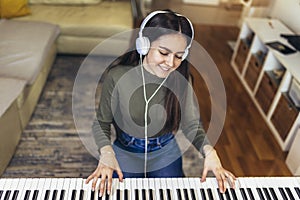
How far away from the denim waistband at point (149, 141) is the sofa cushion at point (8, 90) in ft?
2.32

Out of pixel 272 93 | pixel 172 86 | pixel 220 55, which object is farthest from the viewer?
pixel 220 55

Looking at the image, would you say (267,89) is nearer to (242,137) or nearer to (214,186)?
(242,137)

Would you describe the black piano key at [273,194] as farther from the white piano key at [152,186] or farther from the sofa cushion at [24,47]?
the sofa cushion at [24,47]

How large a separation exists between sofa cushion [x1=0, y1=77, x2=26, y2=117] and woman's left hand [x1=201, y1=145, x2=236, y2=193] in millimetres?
1098

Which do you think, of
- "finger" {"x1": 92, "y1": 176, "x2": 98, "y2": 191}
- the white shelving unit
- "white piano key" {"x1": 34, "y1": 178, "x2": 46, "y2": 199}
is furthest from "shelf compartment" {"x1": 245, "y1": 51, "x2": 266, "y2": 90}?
"white piano key" {"x1": 34, "y1": 178, "x2": 46, "y2": 199}

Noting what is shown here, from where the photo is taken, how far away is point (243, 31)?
2.92 metres

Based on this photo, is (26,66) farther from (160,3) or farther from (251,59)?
(160,3)

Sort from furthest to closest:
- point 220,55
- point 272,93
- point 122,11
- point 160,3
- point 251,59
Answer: point 160,3 → point 220,55 → point 122,11 → point 251,59 → point 272,93

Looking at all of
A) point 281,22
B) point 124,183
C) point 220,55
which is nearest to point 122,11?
point 220,55

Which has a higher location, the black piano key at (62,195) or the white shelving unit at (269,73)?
the black piano key at (62,195)

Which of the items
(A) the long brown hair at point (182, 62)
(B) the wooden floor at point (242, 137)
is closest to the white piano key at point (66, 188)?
(A) the long brown hair at point (182, 62)

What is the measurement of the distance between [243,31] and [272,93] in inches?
34.1

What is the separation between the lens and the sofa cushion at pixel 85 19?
2.67 m

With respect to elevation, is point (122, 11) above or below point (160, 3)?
above
